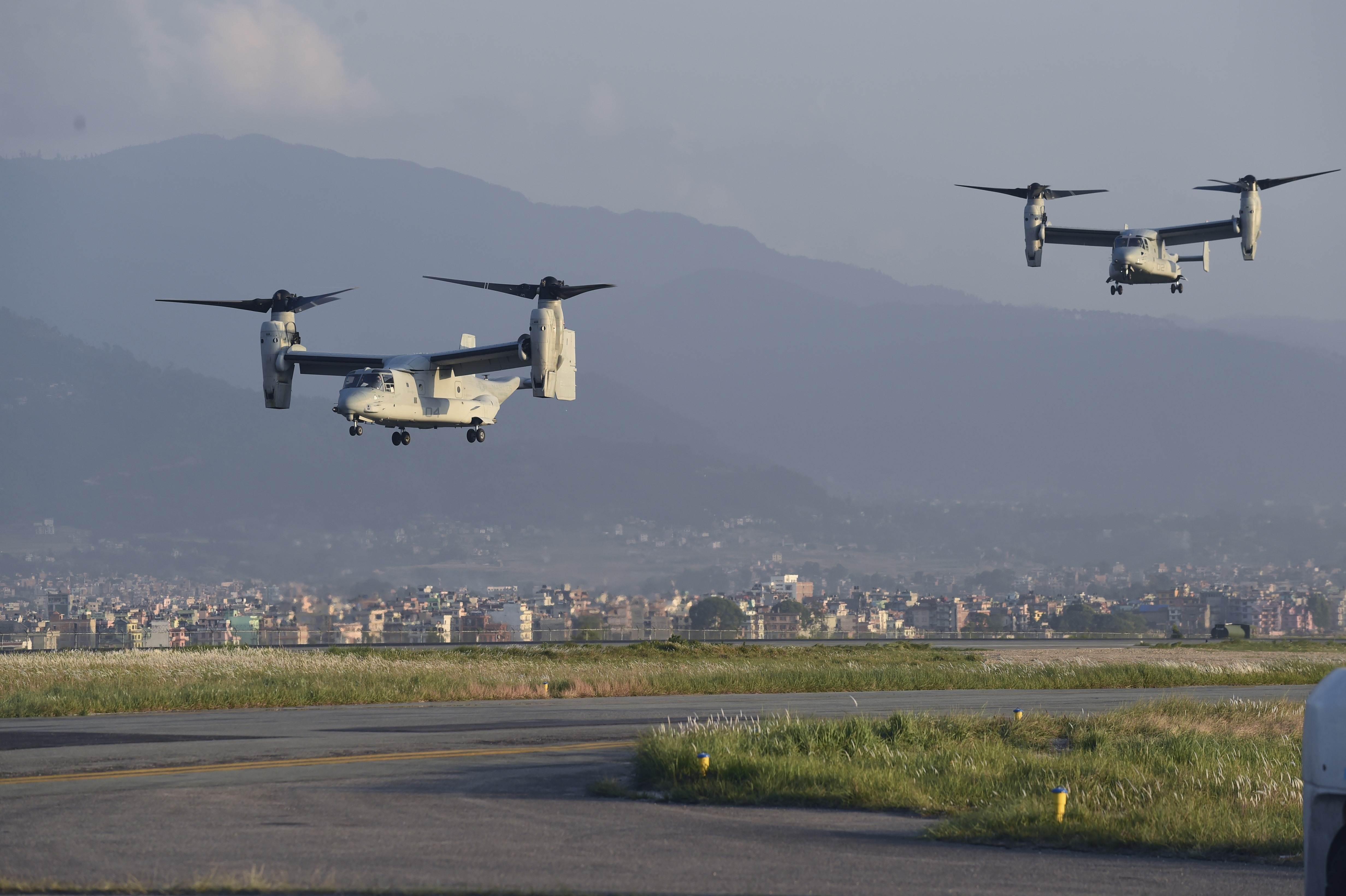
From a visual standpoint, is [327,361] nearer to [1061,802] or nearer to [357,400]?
[357,400]

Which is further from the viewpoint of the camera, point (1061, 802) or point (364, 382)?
point (364, 382)

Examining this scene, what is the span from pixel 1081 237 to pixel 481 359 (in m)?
27.7

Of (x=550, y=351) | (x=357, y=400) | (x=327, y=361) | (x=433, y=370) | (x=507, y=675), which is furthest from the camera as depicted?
(x=327, y=361)

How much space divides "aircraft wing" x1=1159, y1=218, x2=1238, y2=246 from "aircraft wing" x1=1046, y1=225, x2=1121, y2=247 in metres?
2.35

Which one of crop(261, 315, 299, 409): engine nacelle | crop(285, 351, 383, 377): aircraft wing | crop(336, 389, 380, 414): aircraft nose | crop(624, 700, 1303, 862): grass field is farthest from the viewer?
crop(261, 315, 299, 409): engine nacelle

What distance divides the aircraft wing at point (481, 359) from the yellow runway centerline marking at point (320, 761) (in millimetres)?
35035

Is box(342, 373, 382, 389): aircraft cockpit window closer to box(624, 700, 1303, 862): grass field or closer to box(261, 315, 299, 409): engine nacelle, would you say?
box(261, 315, 299, 409): engine nacelle

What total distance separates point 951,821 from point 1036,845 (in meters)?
1.21

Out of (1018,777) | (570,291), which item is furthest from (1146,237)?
(1018,777)

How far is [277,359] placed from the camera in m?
62.3

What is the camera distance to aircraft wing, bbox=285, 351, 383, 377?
61094 mm

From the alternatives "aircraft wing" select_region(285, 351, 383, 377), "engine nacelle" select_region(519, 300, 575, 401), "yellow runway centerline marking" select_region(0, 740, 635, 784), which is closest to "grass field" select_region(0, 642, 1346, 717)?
"engine nacelle" select_region(519, 300, 575, 401)

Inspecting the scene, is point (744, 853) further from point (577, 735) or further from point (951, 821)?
point (577, 735)

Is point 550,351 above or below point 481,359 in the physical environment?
below
